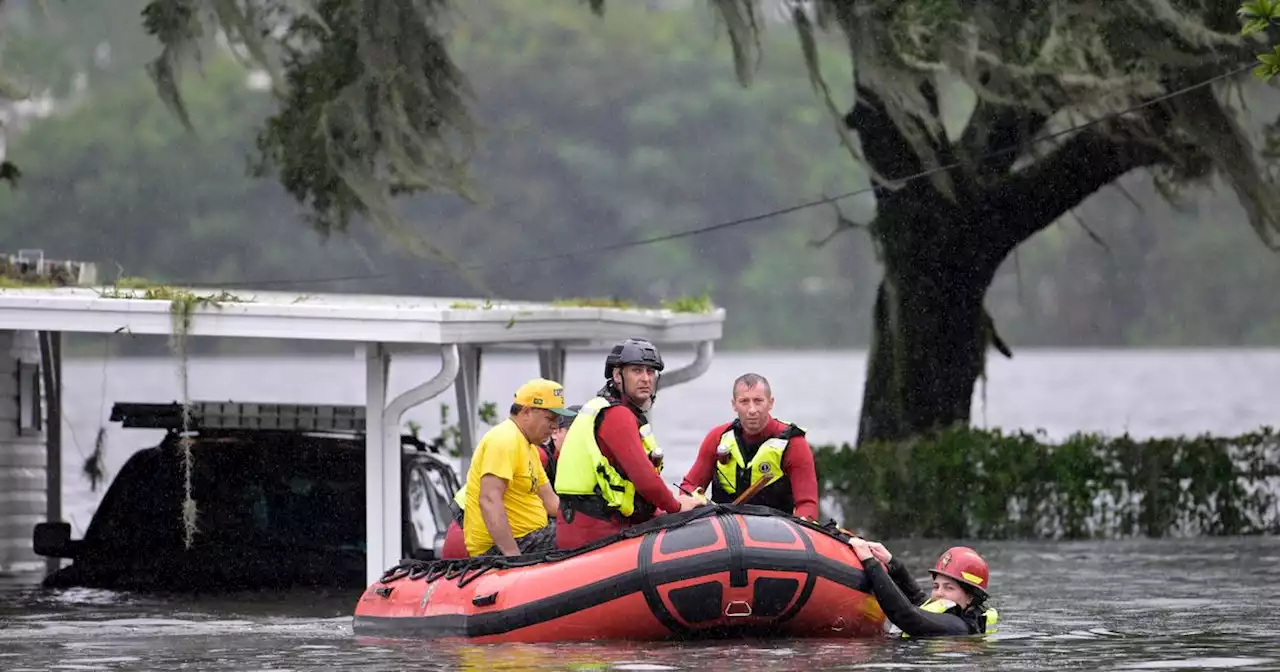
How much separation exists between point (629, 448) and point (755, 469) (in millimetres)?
1249

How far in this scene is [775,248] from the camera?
75.2 meters

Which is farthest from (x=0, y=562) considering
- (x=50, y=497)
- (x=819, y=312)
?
(x=819, y=312)

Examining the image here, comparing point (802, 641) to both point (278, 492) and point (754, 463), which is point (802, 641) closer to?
point (754, 463)

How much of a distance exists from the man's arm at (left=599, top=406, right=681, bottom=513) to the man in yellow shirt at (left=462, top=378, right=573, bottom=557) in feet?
1.53

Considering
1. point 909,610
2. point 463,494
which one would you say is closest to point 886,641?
point 909,610

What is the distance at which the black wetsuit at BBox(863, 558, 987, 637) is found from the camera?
12836 mm

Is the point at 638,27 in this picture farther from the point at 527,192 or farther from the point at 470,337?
the point at 470,337

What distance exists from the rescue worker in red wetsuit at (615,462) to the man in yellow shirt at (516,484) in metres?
0.25

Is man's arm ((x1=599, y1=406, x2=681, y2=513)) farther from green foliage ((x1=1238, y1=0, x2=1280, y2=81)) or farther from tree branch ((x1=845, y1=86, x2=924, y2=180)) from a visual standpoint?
tree branch ((x1=845, y1=86, x2=924, y2=180))

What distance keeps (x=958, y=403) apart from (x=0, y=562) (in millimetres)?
8816

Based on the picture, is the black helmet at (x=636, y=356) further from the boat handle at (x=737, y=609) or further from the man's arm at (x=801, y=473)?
the boat handle at (x=737, y=609)

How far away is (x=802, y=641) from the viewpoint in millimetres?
13000

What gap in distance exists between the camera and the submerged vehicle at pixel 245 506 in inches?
679

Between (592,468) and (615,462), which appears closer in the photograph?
(615,462)
